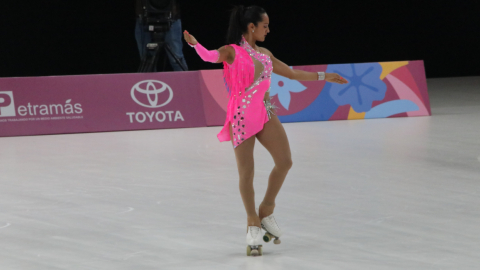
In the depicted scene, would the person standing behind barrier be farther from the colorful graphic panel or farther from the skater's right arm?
the skater's right arm

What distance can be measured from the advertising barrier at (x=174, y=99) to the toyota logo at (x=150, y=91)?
0.01 m

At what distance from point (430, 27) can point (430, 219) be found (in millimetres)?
12076

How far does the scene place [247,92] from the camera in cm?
281

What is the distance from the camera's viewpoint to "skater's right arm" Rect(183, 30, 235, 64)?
2.70 meters

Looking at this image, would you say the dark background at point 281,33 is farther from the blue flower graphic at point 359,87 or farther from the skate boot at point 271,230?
the skate boot at point 271,230

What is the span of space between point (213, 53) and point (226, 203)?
4.61 ft

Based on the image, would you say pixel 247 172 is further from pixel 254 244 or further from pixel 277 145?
pixel 254 244

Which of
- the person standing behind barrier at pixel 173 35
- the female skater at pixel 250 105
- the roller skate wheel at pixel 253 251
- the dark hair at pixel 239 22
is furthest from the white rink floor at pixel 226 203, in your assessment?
the person standing behind barrier at pixel 173 35

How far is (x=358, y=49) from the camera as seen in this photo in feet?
46.5

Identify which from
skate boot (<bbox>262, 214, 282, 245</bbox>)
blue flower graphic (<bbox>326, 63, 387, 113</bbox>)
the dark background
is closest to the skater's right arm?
skate boot (<bbox>262, 214, 282, 245</bbox>)

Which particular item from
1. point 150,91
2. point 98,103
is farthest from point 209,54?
point 98,103

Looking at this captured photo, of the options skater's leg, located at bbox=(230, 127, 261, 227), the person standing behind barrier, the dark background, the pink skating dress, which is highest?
the pink skating dress

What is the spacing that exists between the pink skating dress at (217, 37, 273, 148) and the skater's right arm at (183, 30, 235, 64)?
1.1 inches

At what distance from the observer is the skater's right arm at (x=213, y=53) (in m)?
2.70
